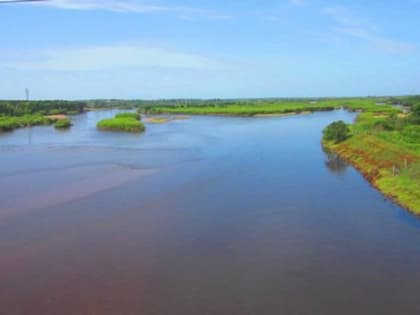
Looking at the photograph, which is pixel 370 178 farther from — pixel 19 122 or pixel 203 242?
pixel 19 122

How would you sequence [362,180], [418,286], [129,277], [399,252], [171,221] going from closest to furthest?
[418,286] → [129,277] → [399,252] → [171,221] → [362,180]

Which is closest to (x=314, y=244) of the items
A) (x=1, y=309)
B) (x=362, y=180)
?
(x=1, y=309)

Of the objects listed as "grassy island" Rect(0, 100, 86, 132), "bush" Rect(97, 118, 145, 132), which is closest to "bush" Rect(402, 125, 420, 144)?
"bush" Rect(97, 118, 145, 132)

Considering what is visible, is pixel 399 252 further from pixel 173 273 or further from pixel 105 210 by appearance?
pixel 105 210

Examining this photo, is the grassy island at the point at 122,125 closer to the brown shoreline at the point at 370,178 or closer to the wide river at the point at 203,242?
the brown shoreline at the point at 370,178

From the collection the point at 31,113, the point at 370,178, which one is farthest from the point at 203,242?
the point at 31,113

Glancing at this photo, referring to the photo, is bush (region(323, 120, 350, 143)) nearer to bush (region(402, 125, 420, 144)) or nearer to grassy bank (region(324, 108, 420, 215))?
grassy bank (region(324, 108, 420, 215))

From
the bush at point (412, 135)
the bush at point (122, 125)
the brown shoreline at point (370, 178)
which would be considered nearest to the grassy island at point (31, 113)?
the bush at point (122, 125)
